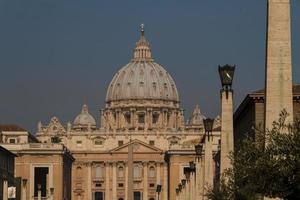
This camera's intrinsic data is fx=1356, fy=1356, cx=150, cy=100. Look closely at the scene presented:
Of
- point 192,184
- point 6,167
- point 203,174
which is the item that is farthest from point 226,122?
point 6,167

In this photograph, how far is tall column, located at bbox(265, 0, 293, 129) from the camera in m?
29.8

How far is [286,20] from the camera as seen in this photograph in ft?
99.8

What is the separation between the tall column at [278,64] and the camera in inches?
1174

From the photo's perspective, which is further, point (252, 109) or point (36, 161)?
point (36, 161)

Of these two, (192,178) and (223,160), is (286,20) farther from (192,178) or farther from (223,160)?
(192,178)

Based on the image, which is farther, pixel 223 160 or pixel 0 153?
pixel 0 153

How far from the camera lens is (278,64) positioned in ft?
98.3

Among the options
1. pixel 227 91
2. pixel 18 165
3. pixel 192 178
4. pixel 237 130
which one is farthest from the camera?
pixel 18 165

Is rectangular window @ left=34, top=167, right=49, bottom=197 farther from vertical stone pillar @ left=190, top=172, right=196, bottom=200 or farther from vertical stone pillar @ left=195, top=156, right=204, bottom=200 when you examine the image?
vertical stone pillar @ left=195, top=156, right=204, bottom=200

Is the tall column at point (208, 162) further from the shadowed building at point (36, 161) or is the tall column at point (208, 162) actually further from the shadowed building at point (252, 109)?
the shadowed building at point (36, 161)

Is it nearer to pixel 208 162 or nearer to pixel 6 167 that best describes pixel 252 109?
pixel 208 162

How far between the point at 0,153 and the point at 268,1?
106337mm

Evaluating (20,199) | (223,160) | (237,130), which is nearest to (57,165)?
(20,199)

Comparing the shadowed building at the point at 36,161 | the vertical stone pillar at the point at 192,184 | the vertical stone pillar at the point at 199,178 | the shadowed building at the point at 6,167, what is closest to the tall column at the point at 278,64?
the vertical stone pillar at the point at 199,178
